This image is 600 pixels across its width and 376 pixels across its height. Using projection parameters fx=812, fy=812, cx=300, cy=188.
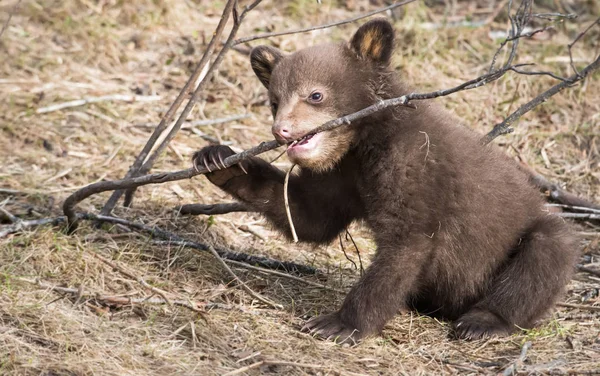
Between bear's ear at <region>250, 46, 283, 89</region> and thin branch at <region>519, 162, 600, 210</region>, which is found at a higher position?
bear's ear at <region>250, 46, 283, 89</region>

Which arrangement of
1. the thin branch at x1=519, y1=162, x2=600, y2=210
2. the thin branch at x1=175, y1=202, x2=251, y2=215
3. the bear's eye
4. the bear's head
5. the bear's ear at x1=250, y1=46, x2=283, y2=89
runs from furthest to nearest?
the thin branch at x1=519, y1=162, x2=600, y2=210 < the thin branch at x1=175, y1=202, x2=251, y2=215 < the bear's ear at x1=250, y1=46, x2=283, y2=89 < the bear's eye < the bear's head

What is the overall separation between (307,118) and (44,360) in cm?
212

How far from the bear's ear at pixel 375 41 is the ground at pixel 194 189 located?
1.40m

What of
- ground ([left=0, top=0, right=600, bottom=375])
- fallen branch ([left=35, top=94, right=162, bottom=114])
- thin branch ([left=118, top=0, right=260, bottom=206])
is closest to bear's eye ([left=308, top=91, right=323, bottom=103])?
thin branch ([left=118, top=0, right=260, bottom=206])

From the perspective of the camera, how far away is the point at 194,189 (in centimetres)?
735

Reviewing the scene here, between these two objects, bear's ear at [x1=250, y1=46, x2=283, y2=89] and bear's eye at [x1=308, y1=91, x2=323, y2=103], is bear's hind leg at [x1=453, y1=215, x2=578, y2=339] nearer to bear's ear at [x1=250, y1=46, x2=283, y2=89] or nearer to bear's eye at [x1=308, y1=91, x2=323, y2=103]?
bear's eye at [x1=308, y1=91, x2=323, y2=103]

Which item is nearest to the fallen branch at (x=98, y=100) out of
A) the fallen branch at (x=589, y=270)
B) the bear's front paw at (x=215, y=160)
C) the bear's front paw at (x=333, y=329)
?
the bear's front paw at (x=215, y=160)

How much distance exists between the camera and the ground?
4594 mm

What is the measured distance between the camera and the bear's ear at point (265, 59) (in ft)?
18.5

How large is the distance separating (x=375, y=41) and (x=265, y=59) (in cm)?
82

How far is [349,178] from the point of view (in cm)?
544

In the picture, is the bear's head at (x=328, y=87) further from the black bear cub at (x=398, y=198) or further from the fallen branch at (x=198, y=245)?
the fallen branch at (x=198, y=245)

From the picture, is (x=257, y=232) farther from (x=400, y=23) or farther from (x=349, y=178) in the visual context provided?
(x=400, y=23)

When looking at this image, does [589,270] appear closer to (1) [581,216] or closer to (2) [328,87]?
(1) [581,216]
